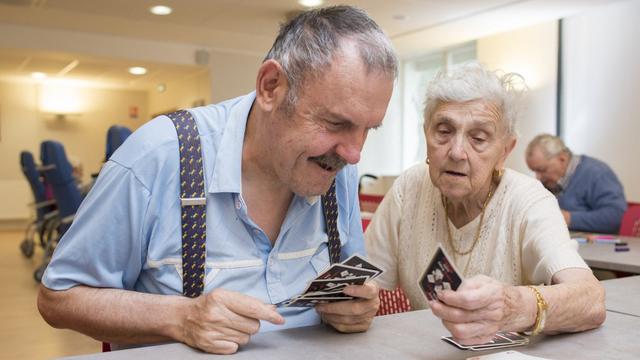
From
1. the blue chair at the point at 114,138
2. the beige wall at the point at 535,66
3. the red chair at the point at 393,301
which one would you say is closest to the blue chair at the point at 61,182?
the blue chair at the point at 114,138

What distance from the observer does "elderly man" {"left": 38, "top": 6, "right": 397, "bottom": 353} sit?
1183 millimetres

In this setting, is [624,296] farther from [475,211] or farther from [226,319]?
[226,319]

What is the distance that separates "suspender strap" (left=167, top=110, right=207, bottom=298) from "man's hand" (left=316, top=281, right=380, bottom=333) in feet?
0.88

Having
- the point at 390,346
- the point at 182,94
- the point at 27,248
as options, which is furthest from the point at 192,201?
the point at 182,94

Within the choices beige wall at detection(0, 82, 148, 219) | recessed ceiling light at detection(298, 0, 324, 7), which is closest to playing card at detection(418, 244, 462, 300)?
recessed ceiling light at detection(298, 0, 324, 7)

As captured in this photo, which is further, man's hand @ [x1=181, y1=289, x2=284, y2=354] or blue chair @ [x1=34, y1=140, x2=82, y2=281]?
blue chair @ [x1=34, y1=140, x2=82, y2=281]

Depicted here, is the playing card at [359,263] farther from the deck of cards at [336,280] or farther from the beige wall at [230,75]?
the beige wall at [230,75]

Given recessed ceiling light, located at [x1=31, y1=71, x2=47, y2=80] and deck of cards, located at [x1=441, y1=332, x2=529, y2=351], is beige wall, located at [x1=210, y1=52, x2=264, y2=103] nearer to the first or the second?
recessed ceiling light, located at [x1=31, y1=71, x2=47, y2=80]

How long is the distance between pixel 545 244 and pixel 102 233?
107 centimetres

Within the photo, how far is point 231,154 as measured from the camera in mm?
1340

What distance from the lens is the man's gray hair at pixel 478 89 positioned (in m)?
1.76

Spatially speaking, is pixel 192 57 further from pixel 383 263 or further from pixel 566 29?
pixel 383 263

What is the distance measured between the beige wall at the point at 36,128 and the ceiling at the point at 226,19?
2.57 metres

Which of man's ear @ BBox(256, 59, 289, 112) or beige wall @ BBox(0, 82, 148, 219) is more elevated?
beige wall @ BBox(0, 82, 148, 219)
